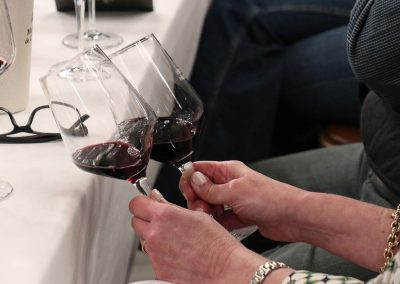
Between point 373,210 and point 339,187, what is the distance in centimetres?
33

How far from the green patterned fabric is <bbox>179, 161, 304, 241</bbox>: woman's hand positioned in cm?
20

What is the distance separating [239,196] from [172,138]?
13cm

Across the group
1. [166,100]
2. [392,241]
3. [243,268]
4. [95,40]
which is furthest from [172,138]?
[95,40]

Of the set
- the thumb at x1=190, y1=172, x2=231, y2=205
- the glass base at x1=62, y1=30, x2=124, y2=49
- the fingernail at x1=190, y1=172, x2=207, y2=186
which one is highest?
the glass base at x1=62, y1=30, x2=124, y2=49

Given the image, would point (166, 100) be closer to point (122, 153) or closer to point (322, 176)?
point (122, 153)

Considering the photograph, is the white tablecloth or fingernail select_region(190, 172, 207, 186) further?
fingernail select_region(190, 172, 207, 186)

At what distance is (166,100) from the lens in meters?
0.83

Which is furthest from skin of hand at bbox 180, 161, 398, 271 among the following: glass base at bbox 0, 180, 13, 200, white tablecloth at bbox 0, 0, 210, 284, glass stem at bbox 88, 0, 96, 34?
glass stem at bbox 88, 0, 96, 34

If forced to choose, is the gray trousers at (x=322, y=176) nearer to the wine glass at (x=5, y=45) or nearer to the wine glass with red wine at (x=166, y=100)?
the wine glass with red wine at (x=166, y=100)

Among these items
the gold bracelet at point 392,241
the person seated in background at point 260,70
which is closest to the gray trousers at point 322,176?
the gold bracelet at point 392,241

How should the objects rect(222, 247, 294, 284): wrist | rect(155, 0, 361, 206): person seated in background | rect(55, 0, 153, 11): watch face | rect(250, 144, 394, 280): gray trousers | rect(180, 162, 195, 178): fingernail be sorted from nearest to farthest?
1. rect(222, 247, 294, 284): wrist
2. rect(180, 162, 195, 178): fingernail
3. rect(250, 144, 394, 280): gray trousers
4. rect(55, 0, 153, 11): watch face
5. rect(155, 0, 361, 206): person seated in background

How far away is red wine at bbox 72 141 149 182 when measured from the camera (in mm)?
733

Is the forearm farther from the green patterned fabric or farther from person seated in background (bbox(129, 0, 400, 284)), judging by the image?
the green patterned fabric

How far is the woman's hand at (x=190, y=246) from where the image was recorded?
759 mm
